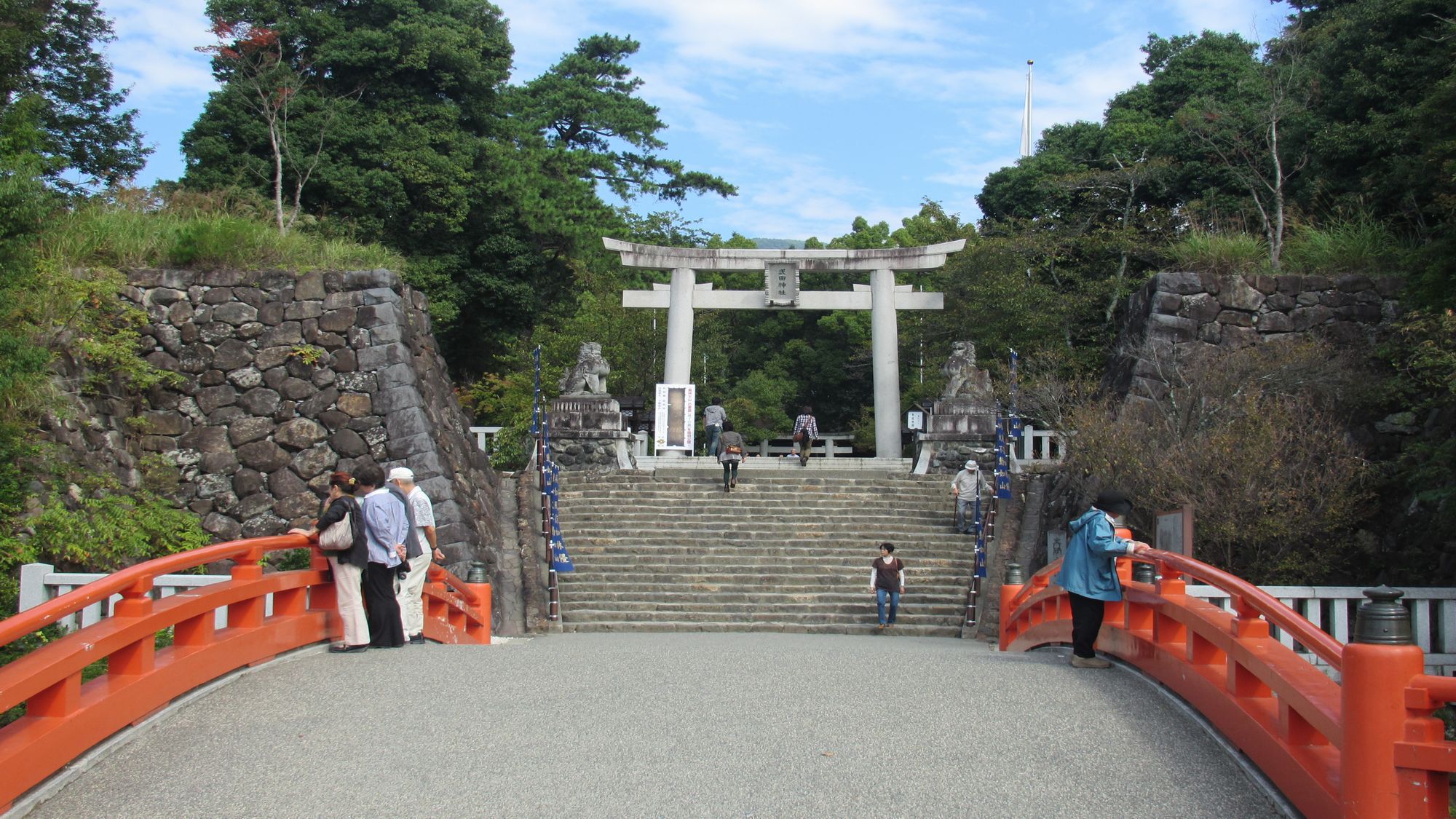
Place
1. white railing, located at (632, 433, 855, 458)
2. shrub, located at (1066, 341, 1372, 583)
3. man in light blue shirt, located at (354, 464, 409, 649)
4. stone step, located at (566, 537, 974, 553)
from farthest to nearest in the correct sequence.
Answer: white railing, located at (632, 433, 855, 458) → stone step, located at (566, 537, 974, 553) → shrub, located at (1066, 341, 1372, 583) → man in light blue shirt, located at (354, 464, 409, 649)

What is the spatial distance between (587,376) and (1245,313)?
10.8 m

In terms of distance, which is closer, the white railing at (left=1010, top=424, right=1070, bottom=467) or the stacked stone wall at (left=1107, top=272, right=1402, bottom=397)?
the stacked stone wall at (left=1107, top=272, right=1402, bottom=397)

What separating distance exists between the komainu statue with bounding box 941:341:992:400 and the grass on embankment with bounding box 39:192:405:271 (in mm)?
10421

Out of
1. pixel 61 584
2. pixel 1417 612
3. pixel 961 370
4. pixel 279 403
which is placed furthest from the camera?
pixel 961 370

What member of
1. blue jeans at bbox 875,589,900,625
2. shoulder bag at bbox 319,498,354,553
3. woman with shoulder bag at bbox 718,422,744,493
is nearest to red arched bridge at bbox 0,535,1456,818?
shoulder bag at bbox 319,498,354,553

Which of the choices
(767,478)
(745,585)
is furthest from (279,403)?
(767,478)

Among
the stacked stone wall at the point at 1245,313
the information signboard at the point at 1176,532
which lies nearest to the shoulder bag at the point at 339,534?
the information signboard at the point at 1176,532

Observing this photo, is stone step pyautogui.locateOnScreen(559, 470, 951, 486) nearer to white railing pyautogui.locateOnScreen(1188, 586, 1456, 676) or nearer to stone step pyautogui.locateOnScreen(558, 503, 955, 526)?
stone step pyautogui.locateOnScreen(558, 503, 955, 526)

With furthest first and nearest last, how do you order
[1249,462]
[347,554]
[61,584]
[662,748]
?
[1249,462]
[61,584]
[347,554]
[662,748]

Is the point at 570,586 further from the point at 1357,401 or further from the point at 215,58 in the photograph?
the point at 215,58

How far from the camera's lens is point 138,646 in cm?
596

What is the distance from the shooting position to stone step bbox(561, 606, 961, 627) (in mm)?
15391

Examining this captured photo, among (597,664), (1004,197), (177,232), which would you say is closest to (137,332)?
(177,232)

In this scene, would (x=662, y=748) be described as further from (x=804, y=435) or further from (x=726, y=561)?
(x=804, y=435)
